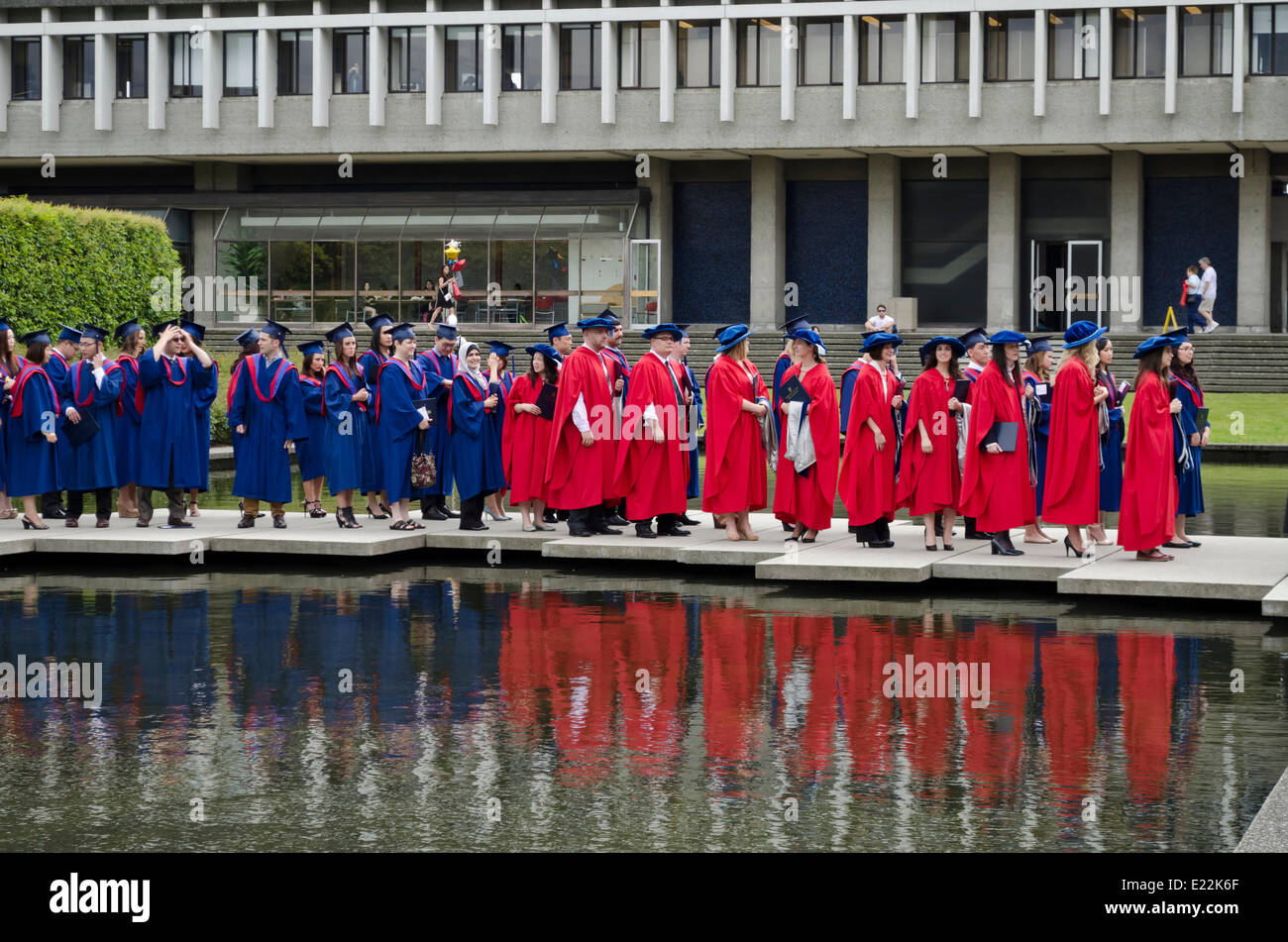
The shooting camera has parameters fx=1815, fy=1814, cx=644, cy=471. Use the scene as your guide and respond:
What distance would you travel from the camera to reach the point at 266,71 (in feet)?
164

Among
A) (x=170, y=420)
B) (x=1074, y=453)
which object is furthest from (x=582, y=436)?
(x=1074, y=453)

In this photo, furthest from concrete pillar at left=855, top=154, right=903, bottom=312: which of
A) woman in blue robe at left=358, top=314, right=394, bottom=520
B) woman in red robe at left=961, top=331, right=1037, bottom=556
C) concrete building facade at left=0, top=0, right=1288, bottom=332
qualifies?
woman in red robe at left=961, top=331, right=1037, bottom=556

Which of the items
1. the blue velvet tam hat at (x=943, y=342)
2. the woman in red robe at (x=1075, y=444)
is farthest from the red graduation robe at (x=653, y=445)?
the woman in red robe at (x=1075, y=444)

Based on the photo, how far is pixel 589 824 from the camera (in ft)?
23.7

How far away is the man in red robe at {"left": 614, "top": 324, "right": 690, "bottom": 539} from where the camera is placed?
16469 mm

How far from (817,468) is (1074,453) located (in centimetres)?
232

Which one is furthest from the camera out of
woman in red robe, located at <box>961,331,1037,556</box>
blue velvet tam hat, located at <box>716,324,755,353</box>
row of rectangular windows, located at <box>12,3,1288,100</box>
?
row of rectangular windows, located at <box>12,3,1288,100</box>

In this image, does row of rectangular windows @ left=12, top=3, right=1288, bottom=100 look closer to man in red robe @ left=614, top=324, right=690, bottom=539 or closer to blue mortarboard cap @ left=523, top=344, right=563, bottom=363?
blue mortarboard cap @ left=523, top=344, right=563, bottom=363

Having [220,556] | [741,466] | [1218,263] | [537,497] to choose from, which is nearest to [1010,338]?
[741,466]

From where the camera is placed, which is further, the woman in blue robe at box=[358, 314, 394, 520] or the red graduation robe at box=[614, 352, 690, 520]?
the woman in blue robe at box=[358, 314, 394, 520]

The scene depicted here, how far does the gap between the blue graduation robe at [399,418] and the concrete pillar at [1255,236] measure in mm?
32891

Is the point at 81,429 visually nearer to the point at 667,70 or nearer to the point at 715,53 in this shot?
the point at 667,70

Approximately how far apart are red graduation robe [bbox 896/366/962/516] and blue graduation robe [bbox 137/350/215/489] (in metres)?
6.81

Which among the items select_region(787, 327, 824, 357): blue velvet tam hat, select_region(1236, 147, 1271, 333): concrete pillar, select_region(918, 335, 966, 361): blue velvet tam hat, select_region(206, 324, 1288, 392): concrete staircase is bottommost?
select_region(918, 335, 966, 361): blue velvet tam hat
